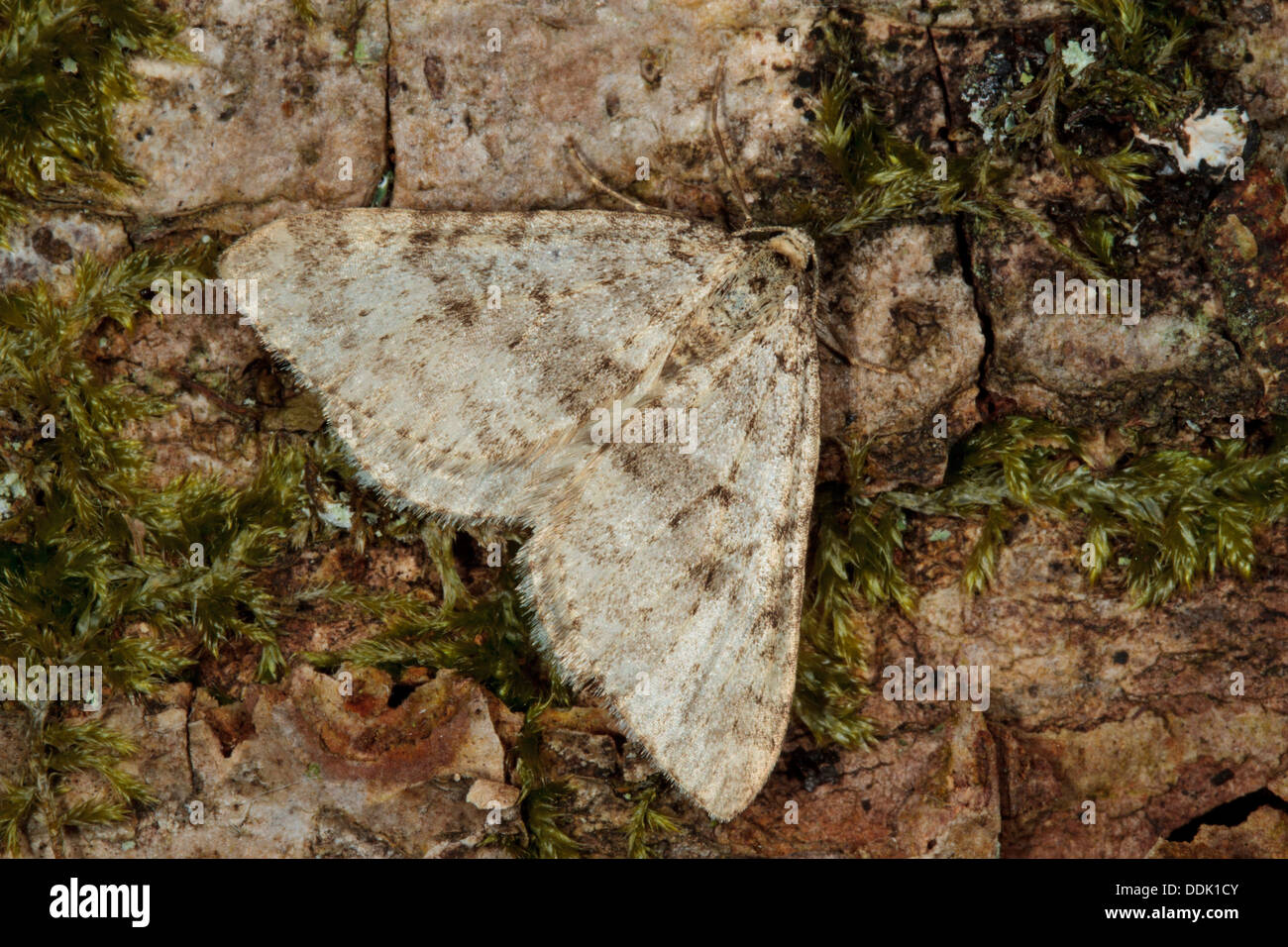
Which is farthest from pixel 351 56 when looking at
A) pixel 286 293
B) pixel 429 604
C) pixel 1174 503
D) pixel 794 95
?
pixel 1174 503

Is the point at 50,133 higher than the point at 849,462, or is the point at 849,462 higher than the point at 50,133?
the point at 50,133

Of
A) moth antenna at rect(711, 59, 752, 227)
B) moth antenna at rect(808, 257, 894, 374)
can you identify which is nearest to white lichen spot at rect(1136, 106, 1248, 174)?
moth antenna at rect(808, 257, 894, 374)

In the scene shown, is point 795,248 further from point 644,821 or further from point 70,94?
point 70,94

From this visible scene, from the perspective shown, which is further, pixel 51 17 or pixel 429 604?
pixel 429 604

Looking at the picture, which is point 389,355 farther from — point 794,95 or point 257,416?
point 794,95

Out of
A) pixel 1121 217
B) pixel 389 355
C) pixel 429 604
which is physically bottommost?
pixel 429 604

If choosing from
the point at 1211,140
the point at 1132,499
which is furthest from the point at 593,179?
the point at 1132,499

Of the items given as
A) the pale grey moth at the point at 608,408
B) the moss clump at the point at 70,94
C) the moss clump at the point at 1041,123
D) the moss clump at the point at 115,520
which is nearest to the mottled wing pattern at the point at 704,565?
the pale grey moth at the point at 608,408
